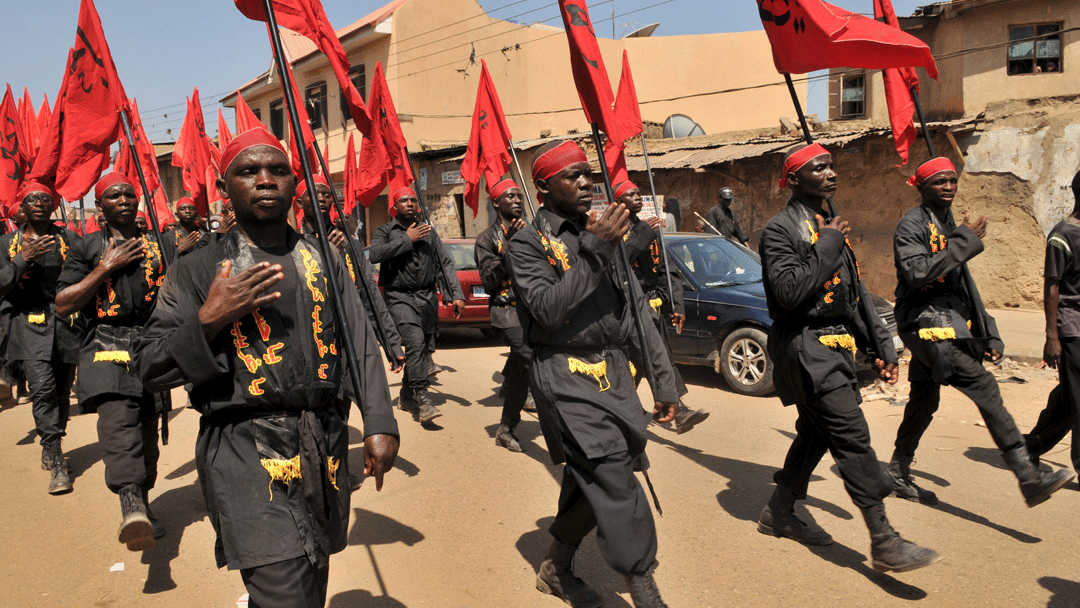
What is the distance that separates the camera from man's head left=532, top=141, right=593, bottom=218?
3.42 m

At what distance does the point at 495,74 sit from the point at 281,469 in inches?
1111

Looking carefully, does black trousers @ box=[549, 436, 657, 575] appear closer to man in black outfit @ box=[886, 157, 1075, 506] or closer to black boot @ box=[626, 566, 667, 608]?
black boot @ box=[626, 566, 667, 608]

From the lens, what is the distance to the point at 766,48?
30.4 metres

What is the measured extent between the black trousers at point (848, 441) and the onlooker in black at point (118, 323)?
363cm

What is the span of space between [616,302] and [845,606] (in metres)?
1.74

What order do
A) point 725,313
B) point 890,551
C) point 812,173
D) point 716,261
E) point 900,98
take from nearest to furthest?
point 890,551 → point 812,173 → point 900,98 → point 725,313 → point 716,261

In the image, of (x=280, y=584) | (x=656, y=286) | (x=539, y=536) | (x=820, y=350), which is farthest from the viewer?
(x=656, y=286)

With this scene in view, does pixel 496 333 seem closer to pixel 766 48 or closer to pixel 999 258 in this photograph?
pixel 999 258

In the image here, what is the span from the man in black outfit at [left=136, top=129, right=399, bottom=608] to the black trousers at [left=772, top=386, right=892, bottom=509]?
2.39 m

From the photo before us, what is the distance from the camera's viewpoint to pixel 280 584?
2.52 meters

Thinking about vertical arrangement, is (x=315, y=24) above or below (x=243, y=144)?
above

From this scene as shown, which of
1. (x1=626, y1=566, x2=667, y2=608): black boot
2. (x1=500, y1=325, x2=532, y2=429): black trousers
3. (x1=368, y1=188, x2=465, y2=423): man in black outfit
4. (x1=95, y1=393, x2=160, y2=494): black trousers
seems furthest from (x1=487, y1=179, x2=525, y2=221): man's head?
(x1=626, y1=566, x2=667, y2=608): black boot

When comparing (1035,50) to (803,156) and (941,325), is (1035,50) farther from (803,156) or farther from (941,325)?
(803,156)

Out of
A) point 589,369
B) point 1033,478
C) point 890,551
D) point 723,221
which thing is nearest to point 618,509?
point 589,369
